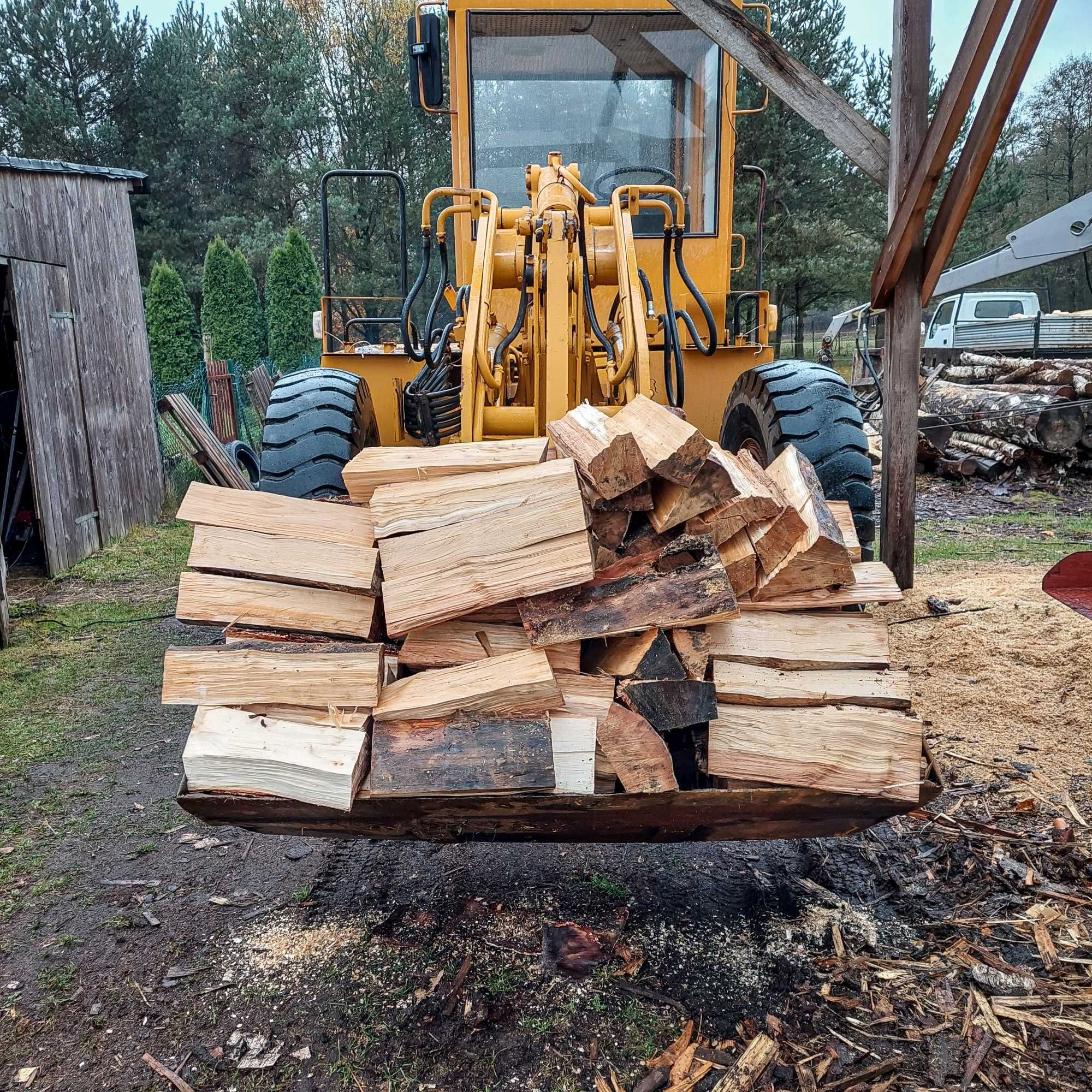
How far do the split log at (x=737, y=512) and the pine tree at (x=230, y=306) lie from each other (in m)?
22.9

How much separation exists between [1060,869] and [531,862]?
5.98 feet

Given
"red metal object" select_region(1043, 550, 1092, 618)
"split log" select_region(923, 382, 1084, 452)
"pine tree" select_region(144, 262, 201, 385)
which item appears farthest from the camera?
"pine tree" select_region(144, 262, 201, 385)

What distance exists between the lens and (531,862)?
332 cm

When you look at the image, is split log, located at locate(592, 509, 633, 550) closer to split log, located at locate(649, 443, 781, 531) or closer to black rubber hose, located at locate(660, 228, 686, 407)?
split log, located at locate(649, 443, 781, 531)

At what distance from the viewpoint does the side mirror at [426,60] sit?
431cm

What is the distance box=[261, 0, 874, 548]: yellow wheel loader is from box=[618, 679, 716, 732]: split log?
3.88 ft

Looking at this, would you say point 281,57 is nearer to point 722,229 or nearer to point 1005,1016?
point 722,229

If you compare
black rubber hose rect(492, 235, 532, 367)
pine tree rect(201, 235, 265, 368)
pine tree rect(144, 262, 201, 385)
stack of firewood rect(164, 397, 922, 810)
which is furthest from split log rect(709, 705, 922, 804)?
pine tree rect(201, 235, 265, 368)

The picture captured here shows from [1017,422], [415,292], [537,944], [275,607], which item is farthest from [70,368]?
[1017,422]

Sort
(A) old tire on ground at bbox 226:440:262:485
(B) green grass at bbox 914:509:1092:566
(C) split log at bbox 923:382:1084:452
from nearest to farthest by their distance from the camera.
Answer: (B) green grass at bbox 914:509:1092:566
(A) old tire on ground at bbox 226:440:262:485
(C) split log at bbox 923:382:1084:452

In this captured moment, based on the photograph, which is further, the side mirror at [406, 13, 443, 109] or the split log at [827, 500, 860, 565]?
the side mirror at [406, 13, 443, 109]

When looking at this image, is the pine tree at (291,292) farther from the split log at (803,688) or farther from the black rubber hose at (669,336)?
the split log at (803,688)

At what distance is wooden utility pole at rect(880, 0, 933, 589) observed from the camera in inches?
184

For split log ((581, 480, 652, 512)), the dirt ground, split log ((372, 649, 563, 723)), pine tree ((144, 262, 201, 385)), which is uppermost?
pine tree ((144, 262, 201, 385))
